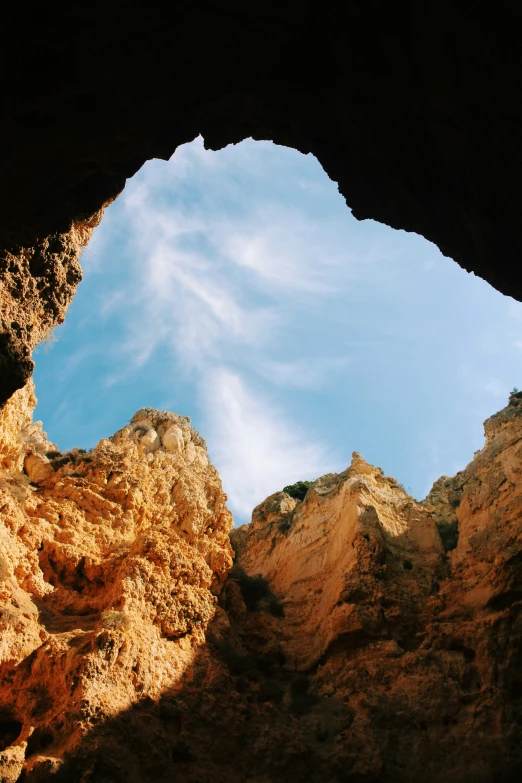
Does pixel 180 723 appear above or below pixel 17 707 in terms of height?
above

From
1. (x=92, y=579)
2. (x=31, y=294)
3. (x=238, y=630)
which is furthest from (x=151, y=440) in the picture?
(x=31, y=294)

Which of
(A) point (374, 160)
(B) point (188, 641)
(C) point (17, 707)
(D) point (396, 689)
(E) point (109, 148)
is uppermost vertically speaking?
(A) point (374, 160)

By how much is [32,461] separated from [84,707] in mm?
11365

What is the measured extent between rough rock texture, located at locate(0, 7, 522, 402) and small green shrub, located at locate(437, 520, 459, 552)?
19.1 m

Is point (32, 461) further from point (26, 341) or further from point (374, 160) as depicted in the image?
point (374, 160)

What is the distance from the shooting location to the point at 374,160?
9.22 m

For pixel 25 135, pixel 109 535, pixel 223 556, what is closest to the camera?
pixel 25 135

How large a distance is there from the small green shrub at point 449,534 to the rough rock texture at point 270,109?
19086 mm

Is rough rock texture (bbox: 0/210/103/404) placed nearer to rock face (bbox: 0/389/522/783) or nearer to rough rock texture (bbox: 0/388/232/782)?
rough rock texture (bbox: 0/388/232/782)

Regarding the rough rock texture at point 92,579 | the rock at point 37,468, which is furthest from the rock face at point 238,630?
the rock at point 37,468

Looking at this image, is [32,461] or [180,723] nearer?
[180,723]

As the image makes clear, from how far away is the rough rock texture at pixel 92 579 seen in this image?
45.3ft

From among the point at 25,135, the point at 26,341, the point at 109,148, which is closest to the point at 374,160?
the point at 109,148

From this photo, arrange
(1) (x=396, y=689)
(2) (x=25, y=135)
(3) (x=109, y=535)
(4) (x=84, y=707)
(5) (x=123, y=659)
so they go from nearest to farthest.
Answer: (2) (x=25, y=135) → (4) (x=84, y=707) → (5) (x=123, y=659) → (1) (x=396, y=689) → (3) (x=109, y=535)
